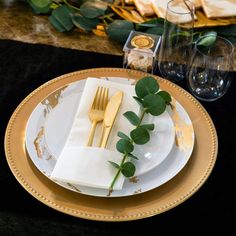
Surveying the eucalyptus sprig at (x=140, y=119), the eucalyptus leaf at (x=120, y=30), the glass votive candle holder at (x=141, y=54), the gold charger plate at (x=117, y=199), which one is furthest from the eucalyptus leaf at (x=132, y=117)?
the eucalyptus leaf at (x=120, y=30)

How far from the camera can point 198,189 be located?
69 centimetres

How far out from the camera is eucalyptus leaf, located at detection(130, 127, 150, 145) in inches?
27.9

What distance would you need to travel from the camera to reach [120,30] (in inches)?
41.2

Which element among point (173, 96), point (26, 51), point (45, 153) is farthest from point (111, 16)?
point (45, 153)

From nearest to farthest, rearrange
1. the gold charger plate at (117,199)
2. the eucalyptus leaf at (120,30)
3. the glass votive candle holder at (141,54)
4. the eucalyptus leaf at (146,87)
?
the gold charger plate at (117,199) → the eucalyptus leaf at (146,87) → the glass votive candle holder at (141,54) → the eucalyptus leaf at (120,30)

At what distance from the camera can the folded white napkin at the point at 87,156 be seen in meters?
0.67

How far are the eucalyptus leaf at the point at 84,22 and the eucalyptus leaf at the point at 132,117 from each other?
15.7 inches

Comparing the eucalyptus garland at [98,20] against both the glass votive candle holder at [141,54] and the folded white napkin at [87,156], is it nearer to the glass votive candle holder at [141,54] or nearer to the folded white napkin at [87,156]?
the glass votive candle holder at [141,54]

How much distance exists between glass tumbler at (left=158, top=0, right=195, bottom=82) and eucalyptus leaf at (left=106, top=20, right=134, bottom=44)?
4.3 inches

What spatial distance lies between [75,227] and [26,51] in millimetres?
466

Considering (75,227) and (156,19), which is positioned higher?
(156,19)

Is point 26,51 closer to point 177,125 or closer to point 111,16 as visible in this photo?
point 111,16

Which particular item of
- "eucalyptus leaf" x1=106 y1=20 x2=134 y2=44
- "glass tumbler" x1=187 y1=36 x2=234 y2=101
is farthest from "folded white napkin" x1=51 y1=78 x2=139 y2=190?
"eucalyptus leaf" x1=106 y1=20 x2=134 y2=44

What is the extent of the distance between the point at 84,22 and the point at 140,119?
41 cm
